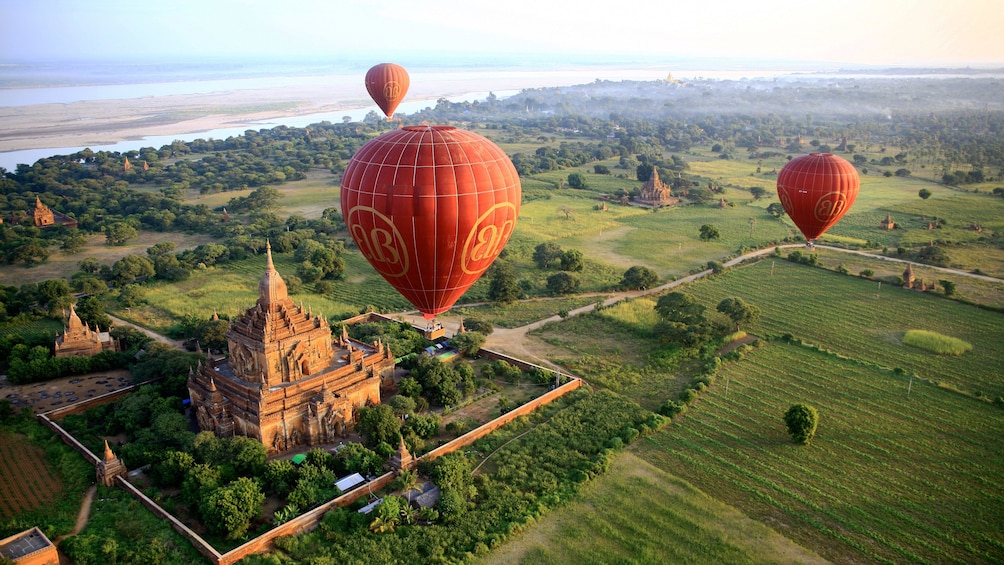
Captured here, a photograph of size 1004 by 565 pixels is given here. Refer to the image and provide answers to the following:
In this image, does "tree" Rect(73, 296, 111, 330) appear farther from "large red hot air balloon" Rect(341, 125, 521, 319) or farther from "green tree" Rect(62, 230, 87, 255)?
"green tree" Rect(62, 230, 87, 255)

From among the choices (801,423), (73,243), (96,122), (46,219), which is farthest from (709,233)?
(96,122)

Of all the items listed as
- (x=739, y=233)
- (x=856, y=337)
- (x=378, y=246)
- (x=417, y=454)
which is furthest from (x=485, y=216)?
(x=739, y=233)

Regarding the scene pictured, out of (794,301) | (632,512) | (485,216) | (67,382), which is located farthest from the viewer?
(794,301)

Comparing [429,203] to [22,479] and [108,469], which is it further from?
[22,479]

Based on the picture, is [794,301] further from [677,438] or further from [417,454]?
[417,454]

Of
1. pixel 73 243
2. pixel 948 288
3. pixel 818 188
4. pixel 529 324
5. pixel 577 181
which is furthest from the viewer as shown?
pixel 577 181

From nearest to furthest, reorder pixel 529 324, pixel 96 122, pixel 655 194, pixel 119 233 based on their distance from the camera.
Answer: pixel 529 324 → pixel 119 233 → pixel 655 194 → pixel 96 122

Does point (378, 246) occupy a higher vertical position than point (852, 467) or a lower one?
higher

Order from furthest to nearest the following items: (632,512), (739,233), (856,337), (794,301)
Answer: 1. (739,233)
2. (794,301)
3. (856,337)
4. (632,512)
